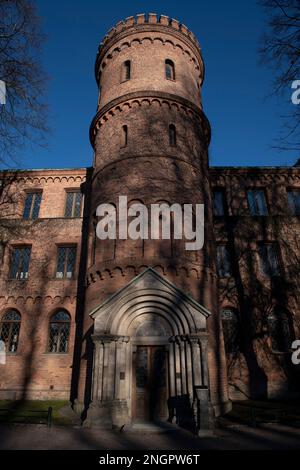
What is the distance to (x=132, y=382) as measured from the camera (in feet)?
36.7

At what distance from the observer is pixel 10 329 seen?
16.9 m

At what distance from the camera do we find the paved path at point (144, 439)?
7.76 meters

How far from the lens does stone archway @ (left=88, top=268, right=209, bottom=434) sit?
34.1ft

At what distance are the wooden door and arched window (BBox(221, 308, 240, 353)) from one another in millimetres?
5827

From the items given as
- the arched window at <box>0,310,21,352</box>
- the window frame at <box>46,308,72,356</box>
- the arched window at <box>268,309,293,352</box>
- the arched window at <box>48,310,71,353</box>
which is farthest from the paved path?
the arched window at <box>0,310,21,352</box>

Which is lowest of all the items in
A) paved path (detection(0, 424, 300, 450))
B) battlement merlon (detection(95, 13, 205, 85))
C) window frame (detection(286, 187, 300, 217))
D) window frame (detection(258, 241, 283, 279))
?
paved path (detection(0, 424, 300, 450))

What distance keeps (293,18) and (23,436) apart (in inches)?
548

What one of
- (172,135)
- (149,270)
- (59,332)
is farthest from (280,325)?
(59,332)

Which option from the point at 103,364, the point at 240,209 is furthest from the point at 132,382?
the point at 240,209

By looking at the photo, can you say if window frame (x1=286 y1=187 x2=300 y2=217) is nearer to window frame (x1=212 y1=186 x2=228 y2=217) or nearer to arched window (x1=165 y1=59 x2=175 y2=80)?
window frame (x1=212 y1=186 x2=228 y2=217)

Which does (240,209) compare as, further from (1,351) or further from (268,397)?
(1,351)

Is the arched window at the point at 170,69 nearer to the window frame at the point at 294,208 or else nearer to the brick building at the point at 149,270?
the brick building at the point at 149,270

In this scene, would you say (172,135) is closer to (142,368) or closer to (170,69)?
(170,69)

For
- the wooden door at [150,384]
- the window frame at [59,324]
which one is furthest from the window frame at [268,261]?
the window frame at [59,324]
